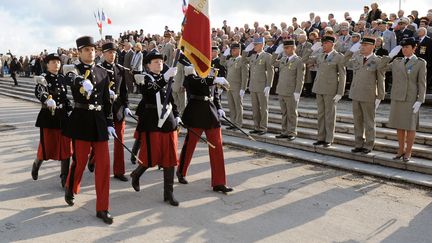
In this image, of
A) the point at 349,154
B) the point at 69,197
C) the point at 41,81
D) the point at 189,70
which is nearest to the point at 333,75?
the point at 349,154

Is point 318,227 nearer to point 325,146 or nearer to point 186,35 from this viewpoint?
point 186,35

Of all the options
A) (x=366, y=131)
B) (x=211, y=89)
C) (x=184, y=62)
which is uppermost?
(x=184, y=62)

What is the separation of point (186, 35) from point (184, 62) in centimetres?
106

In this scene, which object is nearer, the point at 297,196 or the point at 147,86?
the point at 147,86

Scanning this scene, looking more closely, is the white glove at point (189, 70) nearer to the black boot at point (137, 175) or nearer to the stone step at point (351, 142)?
the black boot at point (137, 175)

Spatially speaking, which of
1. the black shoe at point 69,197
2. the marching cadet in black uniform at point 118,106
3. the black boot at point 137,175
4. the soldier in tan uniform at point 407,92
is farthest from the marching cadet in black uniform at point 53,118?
the soldier in tan uniform at point 407,92

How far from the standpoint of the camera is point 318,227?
505 cm

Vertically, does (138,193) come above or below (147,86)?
below

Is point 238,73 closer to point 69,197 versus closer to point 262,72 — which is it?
point 262,72

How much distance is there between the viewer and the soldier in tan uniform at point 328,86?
27.8 feet

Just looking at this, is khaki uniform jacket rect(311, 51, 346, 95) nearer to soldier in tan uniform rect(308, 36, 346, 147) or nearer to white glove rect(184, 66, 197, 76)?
soldier in tan uniform rect(308, 36, 346, 147)

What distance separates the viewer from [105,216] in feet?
16.7

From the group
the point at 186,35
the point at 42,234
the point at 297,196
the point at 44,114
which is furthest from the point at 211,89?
the point at 42,234

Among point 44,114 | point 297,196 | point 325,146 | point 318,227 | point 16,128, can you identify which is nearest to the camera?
point 318,227
